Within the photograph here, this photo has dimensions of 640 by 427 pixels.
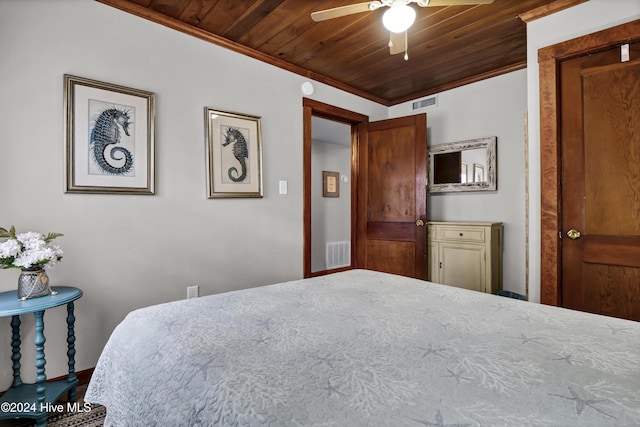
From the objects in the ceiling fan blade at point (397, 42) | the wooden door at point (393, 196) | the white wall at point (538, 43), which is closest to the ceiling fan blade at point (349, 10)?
the ceiling fan blade at point (397, 42)

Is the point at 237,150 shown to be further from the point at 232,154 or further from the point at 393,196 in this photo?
the point at 393,196

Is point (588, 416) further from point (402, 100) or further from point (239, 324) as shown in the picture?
point (402, 100)

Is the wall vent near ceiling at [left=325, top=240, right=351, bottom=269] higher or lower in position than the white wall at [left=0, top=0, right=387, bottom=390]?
lower

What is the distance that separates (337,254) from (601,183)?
3.78 metres

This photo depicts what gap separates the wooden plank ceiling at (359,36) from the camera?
2201 millimetres

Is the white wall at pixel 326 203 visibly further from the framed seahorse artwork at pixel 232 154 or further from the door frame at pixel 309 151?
the framed seahorse artwork at pixel 232 154

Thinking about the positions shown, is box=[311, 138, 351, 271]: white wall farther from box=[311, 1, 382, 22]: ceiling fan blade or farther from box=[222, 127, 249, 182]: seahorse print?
box=[311, 1, 382, 22]: ceiling fan blade

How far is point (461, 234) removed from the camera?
3.22 meters

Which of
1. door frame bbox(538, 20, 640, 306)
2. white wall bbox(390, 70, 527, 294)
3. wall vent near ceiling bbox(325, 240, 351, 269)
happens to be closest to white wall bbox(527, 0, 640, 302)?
door frame bbox(538, 20, 640, 306)

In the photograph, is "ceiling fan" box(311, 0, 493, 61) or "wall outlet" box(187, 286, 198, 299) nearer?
"ceiling fan" box(311, 0, 493, 61)

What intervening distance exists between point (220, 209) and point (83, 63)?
50.0 inches

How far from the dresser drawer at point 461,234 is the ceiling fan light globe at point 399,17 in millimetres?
2072

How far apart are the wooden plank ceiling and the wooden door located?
2.02 feet

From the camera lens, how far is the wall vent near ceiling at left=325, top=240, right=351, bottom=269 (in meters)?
5.33
